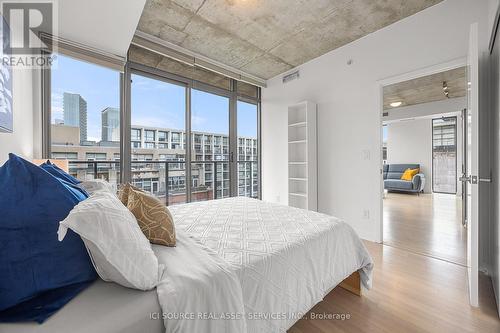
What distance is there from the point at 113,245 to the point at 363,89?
3.37 meters

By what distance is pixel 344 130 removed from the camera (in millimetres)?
3312

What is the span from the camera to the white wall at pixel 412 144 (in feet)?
23.3

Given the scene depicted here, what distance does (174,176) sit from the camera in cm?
363

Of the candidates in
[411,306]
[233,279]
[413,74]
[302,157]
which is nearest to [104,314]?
[233,279]

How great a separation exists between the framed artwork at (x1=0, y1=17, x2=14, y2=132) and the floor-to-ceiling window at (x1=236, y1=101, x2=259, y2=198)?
3087mm

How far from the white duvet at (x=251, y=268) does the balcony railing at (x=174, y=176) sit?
5.72ft

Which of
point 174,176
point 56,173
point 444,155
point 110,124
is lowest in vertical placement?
point 174,176

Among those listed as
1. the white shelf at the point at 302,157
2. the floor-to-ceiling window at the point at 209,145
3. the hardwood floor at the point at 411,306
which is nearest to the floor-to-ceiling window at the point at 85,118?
the floor-to-ceiling window at the point at 209,145

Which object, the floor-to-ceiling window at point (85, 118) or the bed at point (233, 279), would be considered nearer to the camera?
the bed at point (233, 279)

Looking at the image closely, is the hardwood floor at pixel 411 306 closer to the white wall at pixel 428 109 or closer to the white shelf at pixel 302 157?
the white shelf at pixel 302 157

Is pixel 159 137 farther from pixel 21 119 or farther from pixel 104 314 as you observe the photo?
pixel 104 314

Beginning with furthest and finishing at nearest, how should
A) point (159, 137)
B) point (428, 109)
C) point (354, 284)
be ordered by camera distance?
point (428, 109)
point (159, 137)
point (354, 284)

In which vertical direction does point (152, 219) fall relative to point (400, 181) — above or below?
above

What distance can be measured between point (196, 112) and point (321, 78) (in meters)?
2.13
